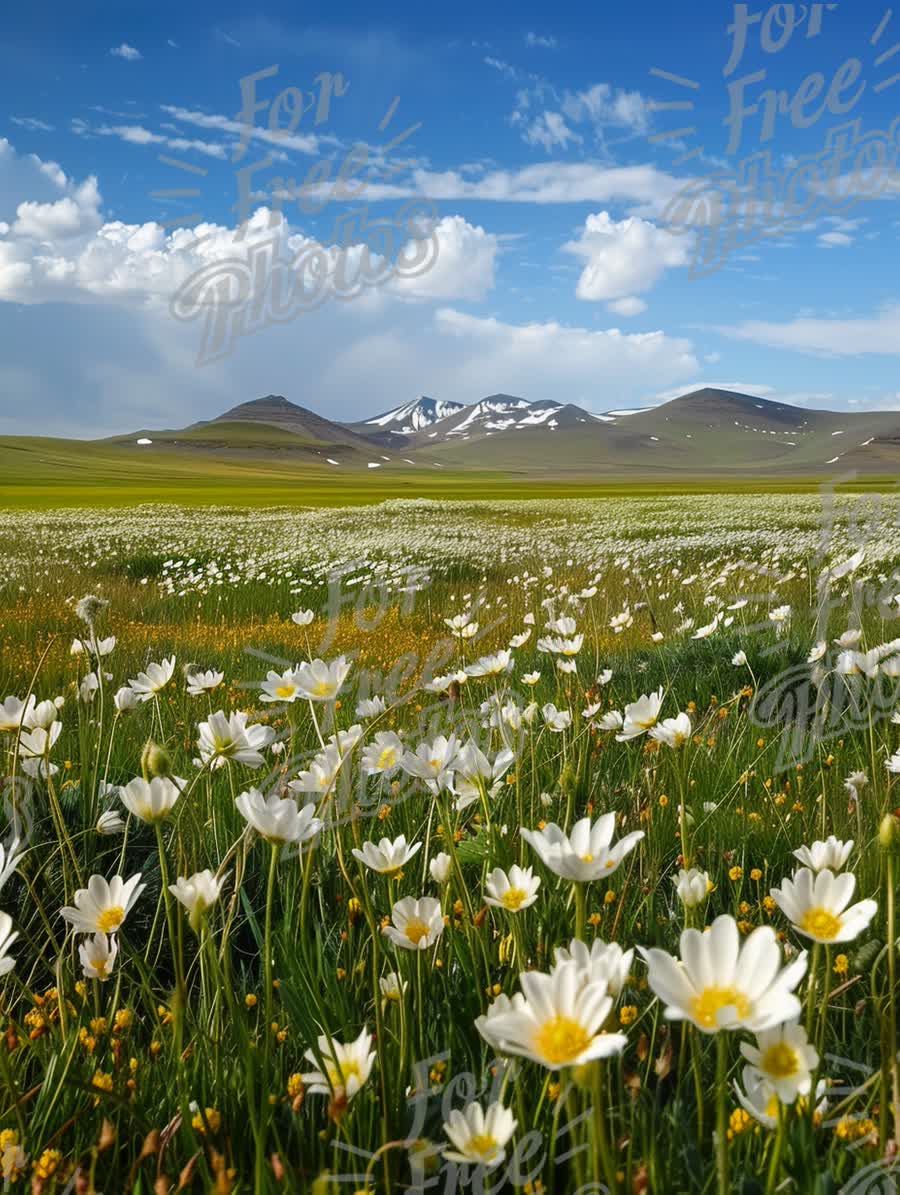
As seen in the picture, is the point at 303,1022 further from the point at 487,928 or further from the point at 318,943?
the point at 487,928

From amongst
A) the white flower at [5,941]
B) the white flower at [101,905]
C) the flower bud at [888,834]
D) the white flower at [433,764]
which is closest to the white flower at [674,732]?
the white flower at [433,764]

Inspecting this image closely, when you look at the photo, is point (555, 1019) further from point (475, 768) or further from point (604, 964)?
point (475, 768)

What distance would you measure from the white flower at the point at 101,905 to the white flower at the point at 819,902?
3.74 feet

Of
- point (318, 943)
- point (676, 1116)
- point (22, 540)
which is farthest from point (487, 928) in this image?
point (22, 540)

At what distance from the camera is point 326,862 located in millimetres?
2568

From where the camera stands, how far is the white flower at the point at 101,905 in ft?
4.86

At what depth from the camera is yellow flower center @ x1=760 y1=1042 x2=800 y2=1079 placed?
1.06 metres

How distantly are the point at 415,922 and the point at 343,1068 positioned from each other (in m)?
0.30

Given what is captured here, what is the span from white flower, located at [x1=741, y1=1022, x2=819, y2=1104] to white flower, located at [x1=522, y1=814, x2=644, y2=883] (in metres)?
0.28

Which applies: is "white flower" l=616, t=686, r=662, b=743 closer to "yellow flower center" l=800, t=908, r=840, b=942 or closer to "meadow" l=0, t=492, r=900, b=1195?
"meadow" l=0, t=492, r=900, b=1195

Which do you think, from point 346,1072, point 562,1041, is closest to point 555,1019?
point 562,1041

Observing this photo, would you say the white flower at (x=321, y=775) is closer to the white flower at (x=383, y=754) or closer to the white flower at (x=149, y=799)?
the white flower at (x=383, y=754)

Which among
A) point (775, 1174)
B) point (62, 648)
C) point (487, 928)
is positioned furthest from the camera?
point (62, 648)

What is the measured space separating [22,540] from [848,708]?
18990 mm
